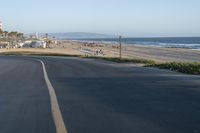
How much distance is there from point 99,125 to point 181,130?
1516 mm

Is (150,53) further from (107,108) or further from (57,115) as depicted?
(57,115)

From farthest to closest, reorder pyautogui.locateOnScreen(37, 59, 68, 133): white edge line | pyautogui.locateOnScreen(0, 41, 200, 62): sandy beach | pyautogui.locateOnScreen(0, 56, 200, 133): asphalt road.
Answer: pyautogui.locateOnScreen(0, 41, 200, 62): sandy beach → pyautogui.locateOnScreen(0, 56, 200, 133): asphalt road → pyautogui.locateOnScreen(37, 59, 68, 133): white edge line

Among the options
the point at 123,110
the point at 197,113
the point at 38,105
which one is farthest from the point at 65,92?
the point at 197,113

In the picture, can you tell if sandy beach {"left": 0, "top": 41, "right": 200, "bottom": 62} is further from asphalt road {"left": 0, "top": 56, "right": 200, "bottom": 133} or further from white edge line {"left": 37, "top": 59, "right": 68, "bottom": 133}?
white edge line {"left": 37, "top": 59, "right": 68, "bottom": 133}

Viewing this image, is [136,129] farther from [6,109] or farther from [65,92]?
[65,92]

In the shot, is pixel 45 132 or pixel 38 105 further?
pixel 38 105

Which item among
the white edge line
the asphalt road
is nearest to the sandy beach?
the asphalt road

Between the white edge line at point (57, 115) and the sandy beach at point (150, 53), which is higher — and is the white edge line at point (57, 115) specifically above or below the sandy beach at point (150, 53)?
above

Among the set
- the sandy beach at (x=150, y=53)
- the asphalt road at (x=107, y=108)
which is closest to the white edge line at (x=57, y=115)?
the asphalt road at (x=107, y=108)

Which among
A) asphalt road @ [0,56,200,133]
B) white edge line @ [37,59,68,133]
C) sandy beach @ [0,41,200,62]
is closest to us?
white edge line @ [37,59,68,133]

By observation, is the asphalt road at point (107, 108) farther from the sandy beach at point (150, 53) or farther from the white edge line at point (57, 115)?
the sandy beach at point (150, 53)

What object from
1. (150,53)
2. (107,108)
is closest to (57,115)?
(107,108)

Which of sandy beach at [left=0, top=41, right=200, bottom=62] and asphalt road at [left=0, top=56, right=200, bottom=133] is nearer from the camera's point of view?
asphalt road at [left=0, top=56, right=200, bottom=133]

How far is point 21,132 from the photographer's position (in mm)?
9078
